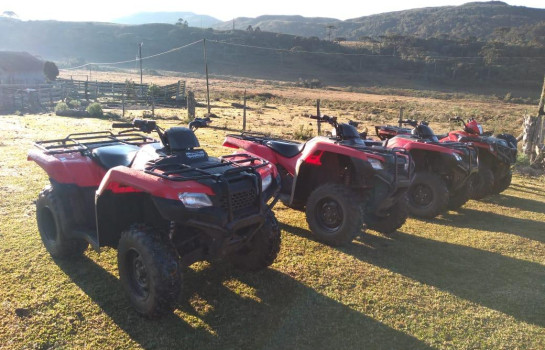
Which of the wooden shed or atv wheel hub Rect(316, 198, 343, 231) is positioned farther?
the wooden shed

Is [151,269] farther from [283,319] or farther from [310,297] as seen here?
[310,297]

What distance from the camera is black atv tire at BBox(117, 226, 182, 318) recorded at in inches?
134

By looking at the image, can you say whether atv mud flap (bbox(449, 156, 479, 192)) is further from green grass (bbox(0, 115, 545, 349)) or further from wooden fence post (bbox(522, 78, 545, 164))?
wooden fence post (bbox(522, 78, 545, 164))

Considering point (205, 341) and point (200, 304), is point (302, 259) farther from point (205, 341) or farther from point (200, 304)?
point (205, 341)

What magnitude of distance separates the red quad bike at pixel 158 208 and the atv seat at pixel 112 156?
10mm

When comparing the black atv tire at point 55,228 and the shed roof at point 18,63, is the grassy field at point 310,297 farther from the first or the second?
the shed roof at point 18,63

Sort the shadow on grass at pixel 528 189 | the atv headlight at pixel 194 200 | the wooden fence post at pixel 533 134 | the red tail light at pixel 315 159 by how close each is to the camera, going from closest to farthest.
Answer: the atv headlight at pixel 194 200 → the red tail light at pixel 315 159 → the shadow on grass at pixel 528 189 → the wooden fence post at pixel 533 134

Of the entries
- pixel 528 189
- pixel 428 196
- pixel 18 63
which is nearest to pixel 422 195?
pixel 428 196

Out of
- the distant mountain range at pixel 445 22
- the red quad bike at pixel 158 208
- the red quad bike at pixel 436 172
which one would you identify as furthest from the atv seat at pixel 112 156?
the distant mountain range at pixel 445 22

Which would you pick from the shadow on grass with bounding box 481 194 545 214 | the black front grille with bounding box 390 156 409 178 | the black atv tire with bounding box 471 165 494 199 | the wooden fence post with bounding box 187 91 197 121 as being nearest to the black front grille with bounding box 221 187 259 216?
the black front grille with bounding box 390 156 409 178

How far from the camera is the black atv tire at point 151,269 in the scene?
3395mm

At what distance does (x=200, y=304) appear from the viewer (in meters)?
3.95

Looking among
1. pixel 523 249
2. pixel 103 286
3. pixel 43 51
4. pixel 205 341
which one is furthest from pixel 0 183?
pixel 43 51

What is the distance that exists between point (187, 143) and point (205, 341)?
1.69 m
